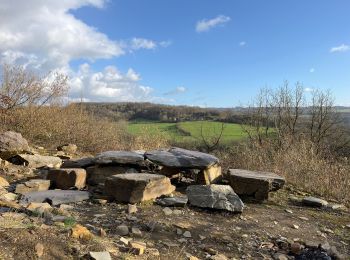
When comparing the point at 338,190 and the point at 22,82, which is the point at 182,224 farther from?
the point at 22,82

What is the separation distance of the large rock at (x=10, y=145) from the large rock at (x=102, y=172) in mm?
2274

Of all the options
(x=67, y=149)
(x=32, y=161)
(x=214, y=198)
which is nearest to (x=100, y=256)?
(x=214, y=198)

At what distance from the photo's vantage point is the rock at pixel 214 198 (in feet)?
18.6

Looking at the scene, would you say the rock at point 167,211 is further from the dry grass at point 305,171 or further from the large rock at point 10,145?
the large rock at point 10,145

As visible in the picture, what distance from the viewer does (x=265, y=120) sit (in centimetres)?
1853

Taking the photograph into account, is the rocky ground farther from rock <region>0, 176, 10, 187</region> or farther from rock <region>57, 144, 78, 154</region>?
rock <region>57, 144, 78, 154</region>

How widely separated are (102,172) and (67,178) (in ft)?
2.22

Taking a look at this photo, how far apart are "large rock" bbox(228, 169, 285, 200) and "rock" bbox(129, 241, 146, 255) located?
2961 mm

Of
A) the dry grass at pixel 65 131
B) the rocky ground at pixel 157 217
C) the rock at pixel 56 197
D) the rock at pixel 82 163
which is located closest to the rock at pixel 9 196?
the rocky ground at pixel 157 217

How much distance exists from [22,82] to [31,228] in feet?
33.7

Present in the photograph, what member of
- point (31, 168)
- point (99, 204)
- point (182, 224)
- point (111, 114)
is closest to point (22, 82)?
point (111, 114)

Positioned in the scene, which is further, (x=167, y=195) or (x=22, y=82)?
(x=22, y=82)

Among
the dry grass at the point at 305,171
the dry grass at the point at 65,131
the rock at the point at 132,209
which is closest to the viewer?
the rock at the point at 132,209

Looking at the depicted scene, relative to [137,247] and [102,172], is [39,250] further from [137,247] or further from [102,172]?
[102,172]
